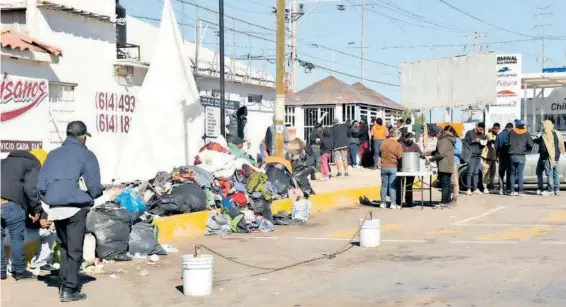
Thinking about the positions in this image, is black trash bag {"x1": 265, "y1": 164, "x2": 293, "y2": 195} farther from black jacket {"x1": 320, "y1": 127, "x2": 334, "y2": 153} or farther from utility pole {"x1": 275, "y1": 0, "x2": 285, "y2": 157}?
black jacket {"x1": 320, "y1": 127, "x2": 334, "y2": 153}

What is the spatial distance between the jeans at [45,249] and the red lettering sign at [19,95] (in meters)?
4.85

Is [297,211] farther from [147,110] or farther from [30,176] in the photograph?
[30,176]

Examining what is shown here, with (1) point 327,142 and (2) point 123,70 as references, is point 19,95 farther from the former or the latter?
(1) point 327,142

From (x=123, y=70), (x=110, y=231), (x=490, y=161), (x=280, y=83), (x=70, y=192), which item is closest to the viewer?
(x=70, y=192)

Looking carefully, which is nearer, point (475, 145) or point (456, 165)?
point (456, 165)

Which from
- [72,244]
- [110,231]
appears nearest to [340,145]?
[110,231]

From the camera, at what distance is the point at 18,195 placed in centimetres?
904

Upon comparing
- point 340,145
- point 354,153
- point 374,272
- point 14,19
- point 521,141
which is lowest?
point 374,272

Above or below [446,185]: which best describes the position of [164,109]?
above

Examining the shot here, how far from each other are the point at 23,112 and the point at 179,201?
374cm

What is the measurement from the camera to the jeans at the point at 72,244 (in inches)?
316

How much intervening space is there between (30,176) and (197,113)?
8.10 meters

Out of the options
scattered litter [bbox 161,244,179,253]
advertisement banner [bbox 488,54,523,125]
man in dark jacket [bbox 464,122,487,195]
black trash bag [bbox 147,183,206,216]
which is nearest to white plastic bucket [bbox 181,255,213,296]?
scattered litter [bbox 161,244,179,253]

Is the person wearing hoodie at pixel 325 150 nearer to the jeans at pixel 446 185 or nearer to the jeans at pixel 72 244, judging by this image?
the jeans at pixel 446 185
